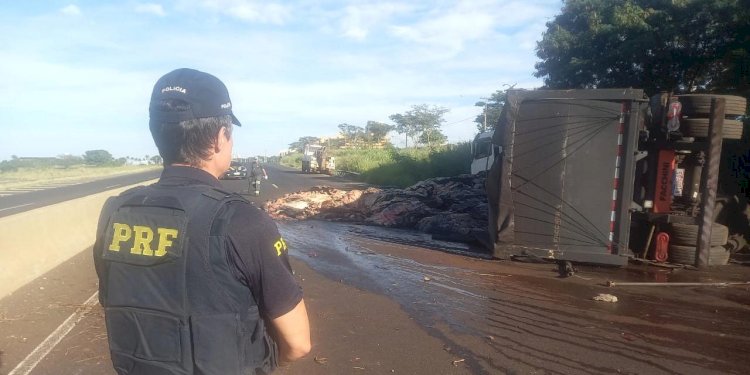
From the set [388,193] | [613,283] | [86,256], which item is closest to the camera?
[613,283]

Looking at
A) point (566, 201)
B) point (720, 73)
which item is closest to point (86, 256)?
point (566, 201)

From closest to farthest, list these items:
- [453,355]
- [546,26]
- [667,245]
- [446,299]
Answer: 1. [453,355]
2. [446,299]
3. [667,245]
4. [546,26]

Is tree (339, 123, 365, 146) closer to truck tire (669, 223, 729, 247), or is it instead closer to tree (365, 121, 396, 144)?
tree (365, 121, 396, 144)

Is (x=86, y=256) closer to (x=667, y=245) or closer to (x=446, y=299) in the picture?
(x=446, y=299)

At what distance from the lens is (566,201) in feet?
27.8

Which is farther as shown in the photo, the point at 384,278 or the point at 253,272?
the point at 384,278

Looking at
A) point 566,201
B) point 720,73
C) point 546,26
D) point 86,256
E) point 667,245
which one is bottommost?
point 86,256

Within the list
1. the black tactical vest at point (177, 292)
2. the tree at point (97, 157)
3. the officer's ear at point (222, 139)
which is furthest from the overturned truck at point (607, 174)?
the tree at point (97, 157)

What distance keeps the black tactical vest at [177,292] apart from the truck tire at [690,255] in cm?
842

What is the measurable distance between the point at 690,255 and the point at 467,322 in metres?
4.48

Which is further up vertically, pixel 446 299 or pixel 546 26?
pixel 546 26

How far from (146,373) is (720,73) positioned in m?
21.3

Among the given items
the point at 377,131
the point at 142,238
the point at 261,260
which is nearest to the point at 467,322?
the point at 261,260

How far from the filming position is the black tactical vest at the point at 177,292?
67.7 inches
